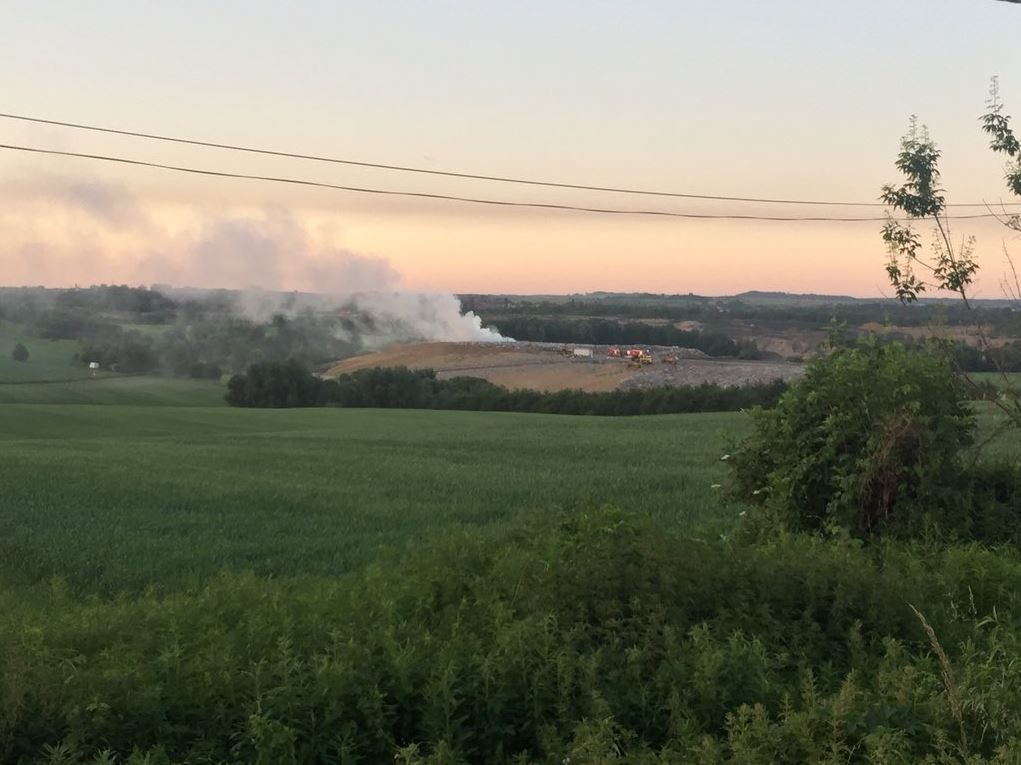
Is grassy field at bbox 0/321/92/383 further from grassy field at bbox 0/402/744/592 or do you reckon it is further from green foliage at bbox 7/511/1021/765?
green foliage at bbox 7/511/1021/765

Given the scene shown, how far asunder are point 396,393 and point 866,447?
46.2 m

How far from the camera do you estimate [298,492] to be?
15047 millimetres

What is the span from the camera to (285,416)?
40.5m

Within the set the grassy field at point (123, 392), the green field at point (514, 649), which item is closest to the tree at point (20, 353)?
the grassy field at point (123, 392)

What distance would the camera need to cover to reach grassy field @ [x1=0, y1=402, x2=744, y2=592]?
10422 mm

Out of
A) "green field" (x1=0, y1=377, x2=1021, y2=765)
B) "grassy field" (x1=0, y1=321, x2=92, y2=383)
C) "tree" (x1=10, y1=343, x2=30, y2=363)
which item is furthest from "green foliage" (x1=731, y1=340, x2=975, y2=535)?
"tree" (x1=10, y1=343, x2=30, y2=363)

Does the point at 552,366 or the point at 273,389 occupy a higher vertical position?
the point at 552,366

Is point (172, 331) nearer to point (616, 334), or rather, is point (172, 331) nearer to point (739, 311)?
point (616, 334)

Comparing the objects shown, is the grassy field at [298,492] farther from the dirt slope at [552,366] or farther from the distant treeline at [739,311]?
the dirt slope at [552,366]

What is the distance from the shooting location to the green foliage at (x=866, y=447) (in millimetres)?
9719

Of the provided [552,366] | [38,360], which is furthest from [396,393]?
[38,360]

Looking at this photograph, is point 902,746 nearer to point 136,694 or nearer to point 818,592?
point 818,592

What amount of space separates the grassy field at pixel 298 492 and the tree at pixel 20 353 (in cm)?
3820

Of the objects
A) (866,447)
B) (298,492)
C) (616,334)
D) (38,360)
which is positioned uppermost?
(866,447)
